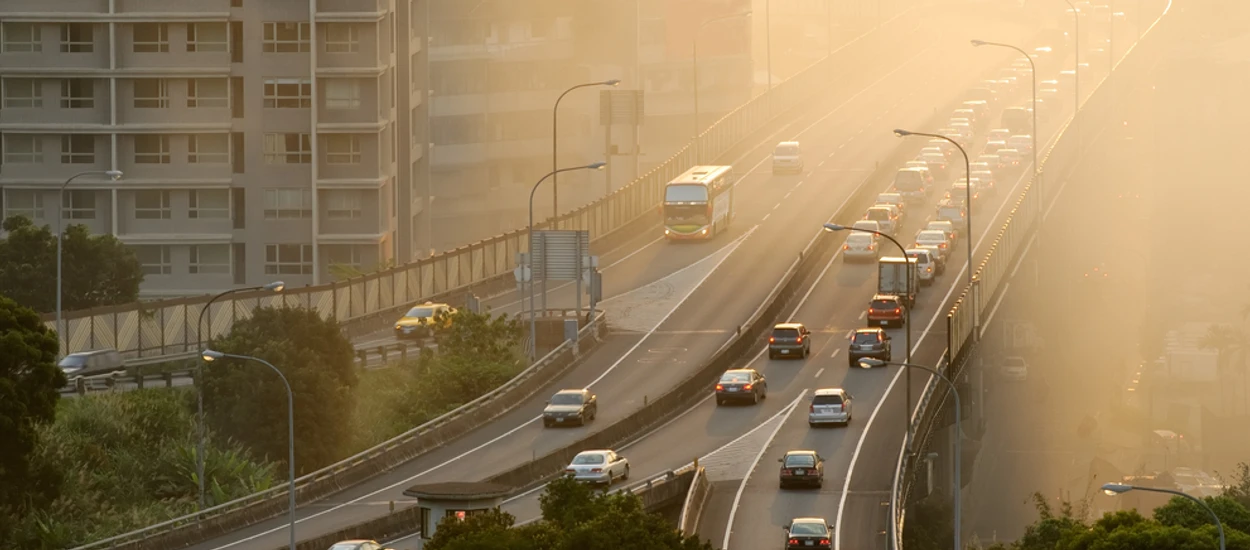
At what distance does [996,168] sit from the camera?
13800 centimetres

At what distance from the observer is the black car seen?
90938 mm

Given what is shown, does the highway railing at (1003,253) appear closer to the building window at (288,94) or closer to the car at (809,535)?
the car at (809,535)

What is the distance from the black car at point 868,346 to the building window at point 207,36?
42.3 metres

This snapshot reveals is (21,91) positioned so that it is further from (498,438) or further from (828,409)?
(828,409)

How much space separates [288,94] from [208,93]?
4.11 metres

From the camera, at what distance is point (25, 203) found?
11925 centimetres

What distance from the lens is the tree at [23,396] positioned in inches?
2581

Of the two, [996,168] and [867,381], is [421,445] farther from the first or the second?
[996,168]

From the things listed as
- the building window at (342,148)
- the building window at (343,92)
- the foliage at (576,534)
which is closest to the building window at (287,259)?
the building window at (342,148)

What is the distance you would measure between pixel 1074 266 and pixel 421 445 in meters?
95.1

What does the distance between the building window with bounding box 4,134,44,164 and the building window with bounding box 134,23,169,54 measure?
24.2ft

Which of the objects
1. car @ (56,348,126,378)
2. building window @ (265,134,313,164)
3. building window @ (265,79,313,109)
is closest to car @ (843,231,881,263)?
building window @ (265,134,313,164)

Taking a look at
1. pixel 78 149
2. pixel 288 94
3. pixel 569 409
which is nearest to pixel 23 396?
pixel 569 409

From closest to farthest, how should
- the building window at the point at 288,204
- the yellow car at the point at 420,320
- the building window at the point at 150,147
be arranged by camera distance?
the yellow car at the point at 420,320 < the building window at the point at 150,147 < the building window at the point at 288,204
